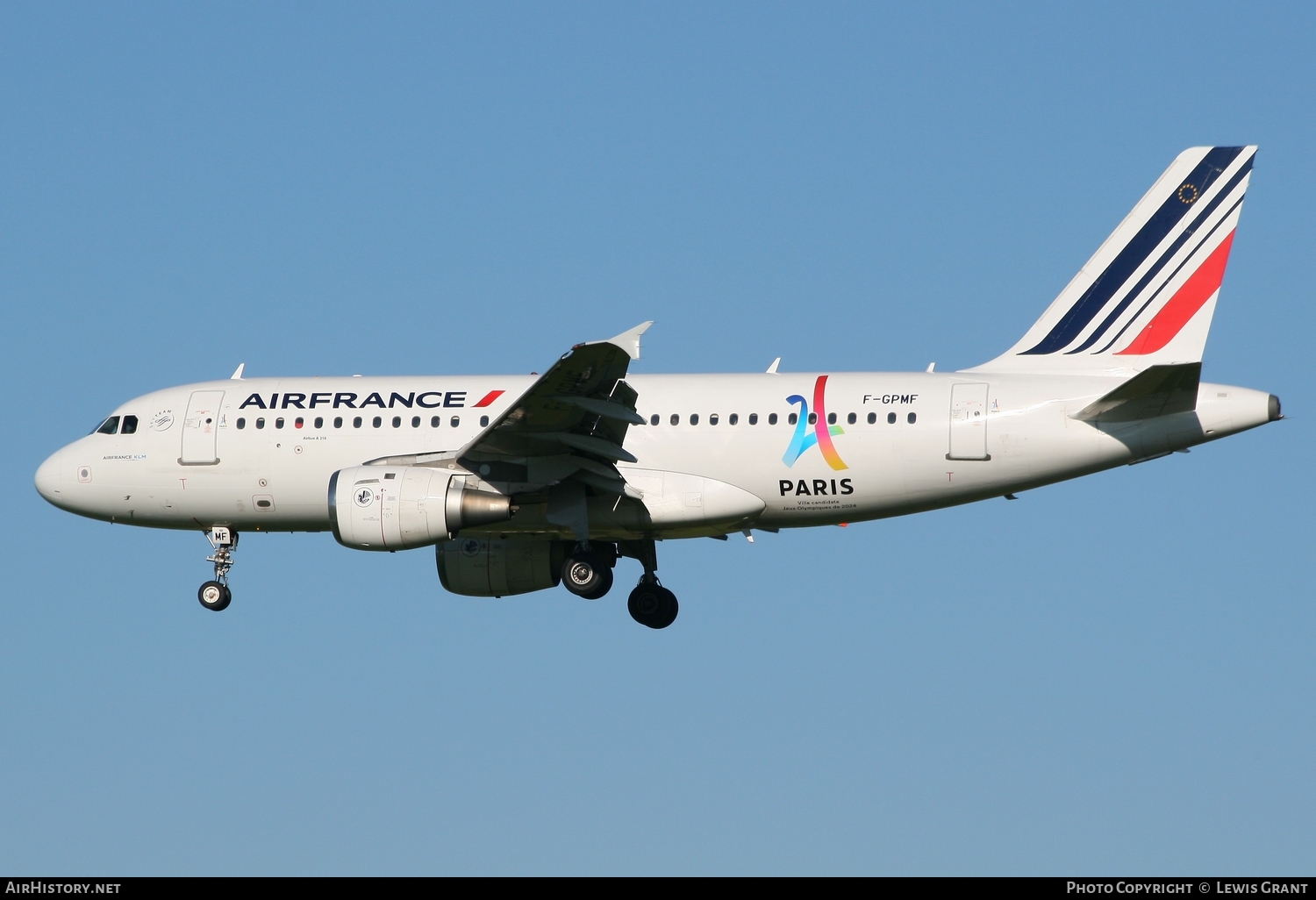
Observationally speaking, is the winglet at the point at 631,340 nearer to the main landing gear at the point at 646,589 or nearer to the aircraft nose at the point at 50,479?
the main landing gear at the point at 646,589

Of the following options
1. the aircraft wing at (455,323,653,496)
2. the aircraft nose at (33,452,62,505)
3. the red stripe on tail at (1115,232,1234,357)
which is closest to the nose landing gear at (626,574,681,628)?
the aircraft wing at (455,323,653,496)

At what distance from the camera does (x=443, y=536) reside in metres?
30.1

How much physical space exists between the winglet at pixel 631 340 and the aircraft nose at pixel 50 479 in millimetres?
13426

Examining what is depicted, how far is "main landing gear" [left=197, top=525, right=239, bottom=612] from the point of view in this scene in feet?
111

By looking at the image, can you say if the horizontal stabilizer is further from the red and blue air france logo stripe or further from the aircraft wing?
the aircraft wing

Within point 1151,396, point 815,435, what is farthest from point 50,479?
point 1151,396

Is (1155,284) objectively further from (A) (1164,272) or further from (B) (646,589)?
(B) (646,589)

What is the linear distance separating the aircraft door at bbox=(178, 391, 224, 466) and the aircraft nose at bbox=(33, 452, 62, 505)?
2939 millimetres

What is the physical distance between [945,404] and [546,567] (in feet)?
27.7

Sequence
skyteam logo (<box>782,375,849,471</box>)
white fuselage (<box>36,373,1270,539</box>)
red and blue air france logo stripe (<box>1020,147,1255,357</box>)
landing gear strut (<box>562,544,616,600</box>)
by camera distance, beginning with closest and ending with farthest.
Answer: white fuselage (<box>36,373,1270,539</box>), skyteam logo (<box>782,375,849,471</box>), red and blue air france logo stripe (<box>1020,147,1255,357</box>), landing gear strut (<box>562,544,616,600</box>)

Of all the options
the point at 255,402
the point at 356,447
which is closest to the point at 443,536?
the point at 356,447

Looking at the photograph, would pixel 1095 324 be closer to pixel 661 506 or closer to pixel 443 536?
pixel 661 506

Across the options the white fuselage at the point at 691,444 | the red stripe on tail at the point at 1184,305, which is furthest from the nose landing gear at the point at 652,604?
the red stripe on tail at the point at 1184,305
